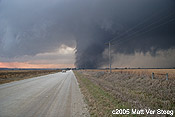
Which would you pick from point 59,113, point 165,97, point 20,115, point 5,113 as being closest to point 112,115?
point 59,113

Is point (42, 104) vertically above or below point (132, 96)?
above

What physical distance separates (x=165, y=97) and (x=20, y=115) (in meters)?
9.26

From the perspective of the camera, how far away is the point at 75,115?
217 inches

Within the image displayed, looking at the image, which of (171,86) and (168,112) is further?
(171,86)

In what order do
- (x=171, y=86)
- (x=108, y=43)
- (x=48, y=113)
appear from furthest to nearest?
(x=108, y=43) < (x=171, y=86) < (x=48, y=113)

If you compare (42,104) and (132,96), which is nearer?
(42,104)

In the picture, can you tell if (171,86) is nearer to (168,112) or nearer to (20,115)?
(168,112)

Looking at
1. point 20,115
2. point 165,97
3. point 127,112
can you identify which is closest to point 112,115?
point 127,112

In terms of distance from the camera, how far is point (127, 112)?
599 centimetres

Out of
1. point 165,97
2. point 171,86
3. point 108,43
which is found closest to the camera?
point 165,97

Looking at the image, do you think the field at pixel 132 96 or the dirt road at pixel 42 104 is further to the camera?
the field at pixel 132 96

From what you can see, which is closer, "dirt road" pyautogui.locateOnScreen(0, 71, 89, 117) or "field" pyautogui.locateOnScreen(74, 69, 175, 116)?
"dirt road" pyautogui.locateOnScreen(0, 71, 89, 117)

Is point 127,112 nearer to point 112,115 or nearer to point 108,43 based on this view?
point 112,115

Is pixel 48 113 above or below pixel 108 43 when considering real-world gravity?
below
